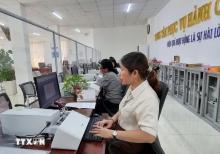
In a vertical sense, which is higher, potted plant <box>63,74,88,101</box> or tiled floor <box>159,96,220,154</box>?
potted plant <box>63,74,88,101</box>

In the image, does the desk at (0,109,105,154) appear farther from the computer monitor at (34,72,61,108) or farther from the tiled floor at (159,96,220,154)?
the tiled floor at (159,96,220,154)

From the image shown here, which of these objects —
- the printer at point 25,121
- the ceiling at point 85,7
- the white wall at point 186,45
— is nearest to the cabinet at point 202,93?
the white wall at point 186,45

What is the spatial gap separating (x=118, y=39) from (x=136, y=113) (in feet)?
33.2

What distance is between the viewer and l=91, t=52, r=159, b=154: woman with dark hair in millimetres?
957

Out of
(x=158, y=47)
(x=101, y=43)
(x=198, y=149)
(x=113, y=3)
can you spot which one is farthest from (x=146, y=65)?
(x=101, y=43)

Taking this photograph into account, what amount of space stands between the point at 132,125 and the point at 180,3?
4887 mm

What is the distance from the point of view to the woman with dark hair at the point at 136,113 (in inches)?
37.7

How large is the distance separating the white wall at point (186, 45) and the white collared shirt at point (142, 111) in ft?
8.91

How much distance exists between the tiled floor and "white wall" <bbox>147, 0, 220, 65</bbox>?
1.19m

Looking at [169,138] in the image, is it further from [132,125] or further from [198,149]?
[132,125]

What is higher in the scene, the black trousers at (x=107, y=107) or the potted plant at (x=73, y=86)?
the potted plant at (x=73, y=86)

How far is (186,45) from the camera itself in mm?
4535

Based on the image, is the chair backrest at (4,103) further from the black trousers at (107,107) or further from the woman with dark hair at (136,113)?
the black trousers at (107,107)

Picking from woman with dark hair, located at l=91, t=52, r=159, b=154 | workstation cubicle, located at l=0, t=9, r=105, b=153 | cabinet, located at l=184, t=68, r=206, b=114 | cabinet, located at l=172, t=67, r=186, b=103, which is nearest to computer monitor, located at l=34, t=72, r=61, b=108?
workstation cubicle, located at l=0, t=9, r=105, b=153
